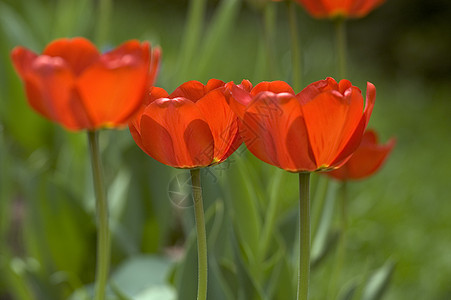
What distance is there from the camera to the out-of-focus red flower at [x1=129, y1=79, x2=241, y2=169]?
1.63ft

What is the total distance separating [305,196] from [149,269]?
2.03 ft

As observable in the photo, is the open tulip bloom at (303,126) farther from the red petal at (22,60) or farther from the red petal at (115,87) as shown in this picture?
the red petal at (22,60)

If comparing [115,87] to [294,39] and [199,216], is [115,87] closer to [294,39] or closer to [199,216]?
[199,216]

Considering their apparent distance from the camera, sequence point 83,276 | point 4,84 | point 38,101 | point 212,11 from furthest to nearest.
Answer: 1. point 212,11
2. point 4,84
3. point 83,276
4. point 38,101

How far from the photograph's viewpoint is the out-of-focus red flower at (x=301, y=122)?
47 centimetres

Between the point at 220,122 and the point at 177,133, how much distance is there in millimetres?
34

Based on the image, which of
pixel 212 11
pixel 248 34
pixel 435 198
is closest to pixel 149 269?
pixel 435 198

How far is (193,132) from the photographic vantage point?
0.50 metres

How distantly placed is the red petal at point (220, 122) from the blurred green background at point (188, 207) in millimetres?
240

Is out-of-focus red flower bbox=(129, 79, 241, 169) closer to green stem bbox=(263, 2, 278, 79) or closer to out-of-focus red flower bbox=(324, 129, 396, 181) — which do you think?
out-of-focus red flower bbox=(324, 129, 396, 181)

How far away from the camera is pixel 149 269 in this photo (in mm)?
1062

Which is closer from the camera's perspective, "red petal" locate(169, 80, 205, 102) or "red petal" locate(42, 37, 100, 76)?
"red petal" locate(169, 80, 205, 102)

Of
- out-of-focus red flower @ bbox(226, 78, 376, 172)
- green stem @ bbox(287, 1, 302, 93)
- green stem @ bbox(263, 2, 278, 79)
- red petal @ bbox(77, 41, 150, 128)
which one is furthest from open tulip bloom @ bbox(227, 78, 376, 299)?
green stem @ bbox(263, 2, 278, 79)

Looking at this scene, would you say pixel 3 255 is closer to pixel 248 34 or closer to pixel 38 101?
pixel 38 101
